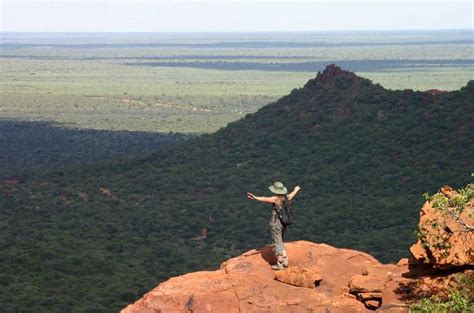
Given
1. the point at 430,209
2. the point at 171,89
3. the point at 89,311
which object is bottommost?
the point at 171,89

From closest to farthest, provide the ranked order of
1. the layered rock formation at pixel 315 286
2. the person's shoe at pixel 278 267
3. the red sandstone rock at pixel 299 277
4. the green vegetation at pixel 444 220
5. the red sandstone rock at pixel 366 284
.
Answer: the green vegetation at pixel 444 220, the layered rock formation at pixel 315 286, the red sandstone rock at pixel 366 284, the red sandstone rock at pixel 299 277, the person's shoe at pixel 278 267

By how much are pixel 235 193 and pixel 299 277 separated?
1684 inches

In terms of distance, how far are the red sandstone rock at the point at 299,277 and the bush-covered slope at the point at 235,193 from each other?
18404 mm

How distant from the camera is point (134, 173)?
6925cm

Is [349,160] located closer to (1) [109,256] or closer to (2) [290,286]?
(1) [109,256]

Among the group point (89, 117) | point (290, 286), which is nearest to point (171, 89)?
point (89, 117)

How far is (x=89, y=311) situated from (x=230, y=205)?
77.5 feet

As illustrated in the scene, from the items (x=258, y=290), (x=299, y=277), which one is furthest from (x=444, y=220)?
(x=258, y=290)

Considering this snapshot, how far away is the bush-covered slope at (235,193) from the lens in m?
43.1

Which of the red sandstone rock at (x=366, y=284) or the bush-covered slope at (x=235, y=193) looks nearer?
the red sandstone rock at (x=366, y=284)

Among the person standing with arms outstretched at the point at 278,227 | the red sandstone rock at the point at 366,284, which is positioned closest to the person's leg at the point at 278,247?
the person standing with arms outstretched at the point at 278,227

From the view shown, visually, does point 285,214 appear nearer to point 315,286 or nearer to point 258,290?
point 315,286

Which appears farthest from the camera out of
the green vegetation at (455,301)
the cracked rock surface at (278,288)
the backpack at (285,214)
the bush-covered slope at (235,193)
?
the bush-covered slope at (235,193)

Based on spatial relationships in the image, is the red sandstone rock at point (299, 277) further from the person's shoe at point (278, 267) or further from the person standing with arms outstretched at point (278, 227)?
the person standing with arms outstretched at point (278, 227)
